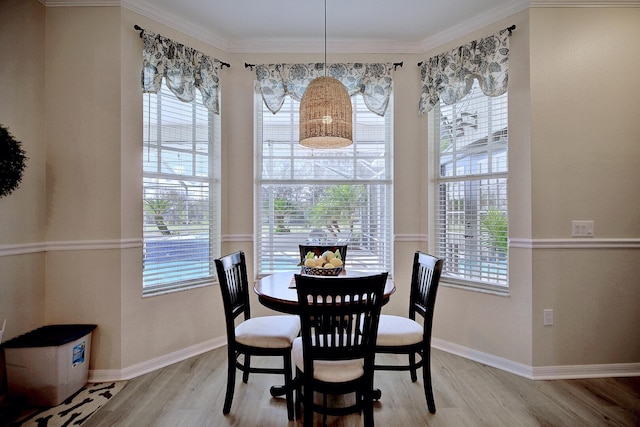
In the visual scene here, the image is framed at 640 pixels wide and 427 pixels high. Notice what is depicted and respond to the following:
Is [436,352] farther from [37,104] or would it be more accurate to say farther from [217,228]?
[37,104]

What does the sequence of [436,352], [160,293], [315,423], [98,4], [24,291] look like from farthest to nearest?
[436,352] → [160,293] → [98,4] → [24,291] → [315,423]

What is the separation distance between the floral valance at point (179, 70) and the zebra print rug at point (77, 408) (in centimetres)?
227

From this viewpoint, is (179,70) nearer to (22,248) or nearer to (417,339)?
(22,248)

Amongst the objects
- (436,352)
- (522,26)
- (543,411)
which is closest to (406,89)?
(522,26)

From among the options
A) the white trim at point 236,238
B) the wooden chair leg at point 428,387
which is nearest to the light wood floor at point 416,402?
the wooden chair leg at point 428,387

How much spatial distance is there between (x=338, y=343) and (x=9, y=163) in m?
2.24

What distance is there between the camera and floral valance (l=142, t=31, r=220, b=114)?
8.57 ft

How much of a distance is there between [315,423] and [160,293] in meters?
1.63

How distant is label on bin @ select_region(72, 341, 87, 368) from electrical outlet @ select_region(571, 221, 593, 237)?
3756mm

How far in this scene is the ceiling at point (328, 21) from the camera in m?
2.61

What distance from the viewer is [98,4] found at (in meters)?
2.47

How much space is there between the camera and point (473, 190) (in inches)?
114

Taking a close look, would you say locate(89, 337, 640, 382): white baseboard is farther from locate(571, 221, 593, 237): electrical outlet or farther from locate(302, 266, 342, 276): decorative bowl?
locate(302, 266, 342, 276): decorative bowl

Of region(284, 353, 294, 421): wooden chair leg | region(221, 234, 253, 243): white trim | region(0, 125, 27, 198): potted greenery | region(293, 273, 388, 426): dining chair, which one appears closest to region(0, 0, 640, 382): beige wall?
region(0, 125, 27, 198): potted greenery
